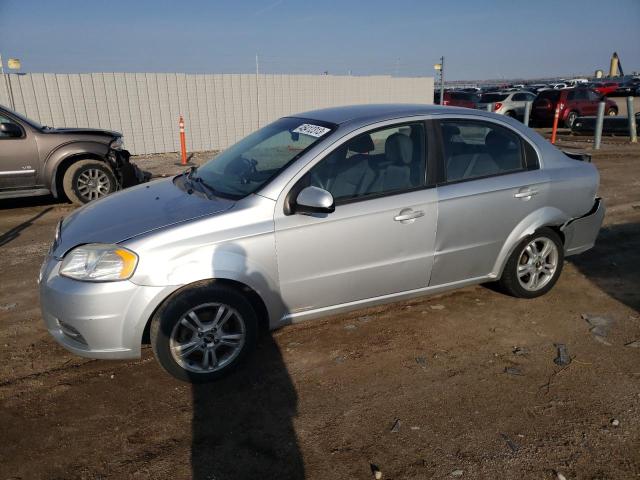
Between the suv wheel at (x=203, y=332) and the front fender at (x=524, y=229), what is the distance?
2129mm

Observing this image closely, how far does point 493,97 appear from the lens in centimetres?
2400

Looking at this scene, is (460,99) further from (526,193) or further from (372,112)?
(372,112)

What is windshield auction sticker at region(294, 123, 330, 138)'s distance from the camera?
361cm

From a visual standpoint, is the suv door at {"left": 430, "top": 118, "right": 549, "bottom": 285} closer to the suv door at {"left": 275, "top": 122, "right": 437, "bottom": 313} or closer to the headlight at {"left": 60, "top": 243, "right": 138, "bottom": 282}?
the suv door at {"left": 275, "top": 122, "right": 437, "bottom": 313}

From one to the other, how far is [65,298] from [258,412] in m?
1.34

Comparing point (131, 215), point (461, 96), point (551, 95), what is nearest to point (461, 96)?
point (461, 96)

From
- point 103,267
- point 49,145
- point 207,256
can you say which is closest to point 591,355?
point 207,256

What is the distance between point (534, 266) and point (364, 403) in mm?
2204

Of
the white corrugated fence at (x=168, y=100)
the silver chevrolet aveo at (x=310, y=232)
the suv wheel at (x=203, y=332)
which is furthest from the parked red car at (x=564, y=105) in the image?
the suv wheel at (x=203, y=332)

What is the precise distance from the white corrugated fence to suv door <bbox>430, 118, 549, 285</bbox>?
1290 cm

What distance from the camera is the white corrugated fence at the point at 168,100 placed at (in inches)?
540

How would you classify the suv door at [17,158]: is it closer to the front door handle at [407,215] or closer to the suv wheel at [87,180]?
the suv wheel at [87,180]

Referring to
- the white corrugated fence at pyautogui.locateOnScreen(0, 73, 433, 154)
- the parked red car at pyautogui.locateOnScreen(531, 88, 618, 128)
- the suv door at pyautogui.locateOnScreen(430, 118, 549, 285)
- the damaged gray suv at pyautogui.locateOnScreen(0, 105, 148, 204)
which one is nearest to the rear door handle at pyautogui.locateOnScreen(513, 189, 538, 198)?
the suv door at pyautogui.locateOnScreen(430, 118, 549, 285)

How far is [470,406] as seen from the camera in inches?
119
